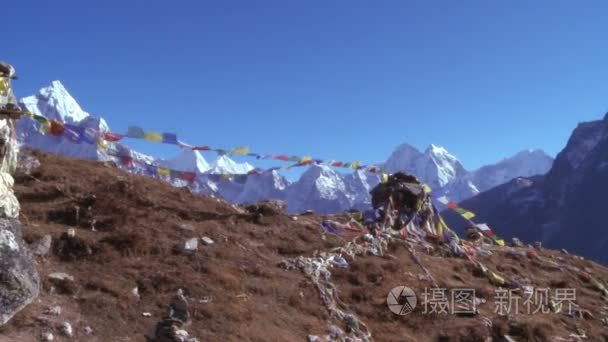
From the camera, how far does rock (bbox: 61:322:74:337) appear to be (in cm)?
1058

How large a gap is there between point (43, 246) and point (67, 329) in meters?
3.63

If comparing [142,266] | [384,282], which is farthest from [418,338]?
[142,266]

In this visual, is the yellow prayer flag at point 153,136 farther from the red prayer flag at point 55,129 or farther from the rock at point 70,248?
the rock at point 70,248

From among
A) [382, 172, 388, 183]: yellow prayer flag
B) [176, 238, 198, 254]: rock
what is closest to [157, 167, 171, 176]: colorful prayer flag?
[176, 238, 198, 254]: rock

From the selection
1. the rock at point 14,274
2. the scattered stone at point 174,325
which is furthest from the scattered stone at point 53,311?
the scattered stone at point 174,325

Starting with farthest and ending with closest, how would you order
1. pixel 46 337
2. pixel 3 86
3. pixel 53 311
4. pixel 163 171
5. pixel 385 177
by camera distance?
1. pixel 385 177
2. pixel 163 171
3. pixel 3 86
4. pixel 53 311
5. pixel 46 337

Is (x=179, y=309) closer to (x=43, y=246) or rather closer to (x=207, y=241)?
(x=43, y=246)

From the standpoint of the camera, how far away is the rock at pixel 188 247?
50.9ft

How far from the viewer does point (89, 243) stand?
14.3m

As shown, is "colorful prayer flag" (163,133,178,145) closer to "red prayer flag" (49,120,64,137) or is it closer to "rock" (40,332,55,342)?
"red prayer flag" (49,120,64,137)

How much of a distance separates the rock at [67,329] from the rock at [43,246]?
3199mm

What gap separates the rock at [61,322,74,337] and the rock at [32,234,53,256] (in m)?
3.20

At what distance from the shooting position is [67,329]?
10.6 m

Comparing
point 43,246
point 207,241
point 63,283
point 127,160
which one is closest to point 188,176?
point 127,160
